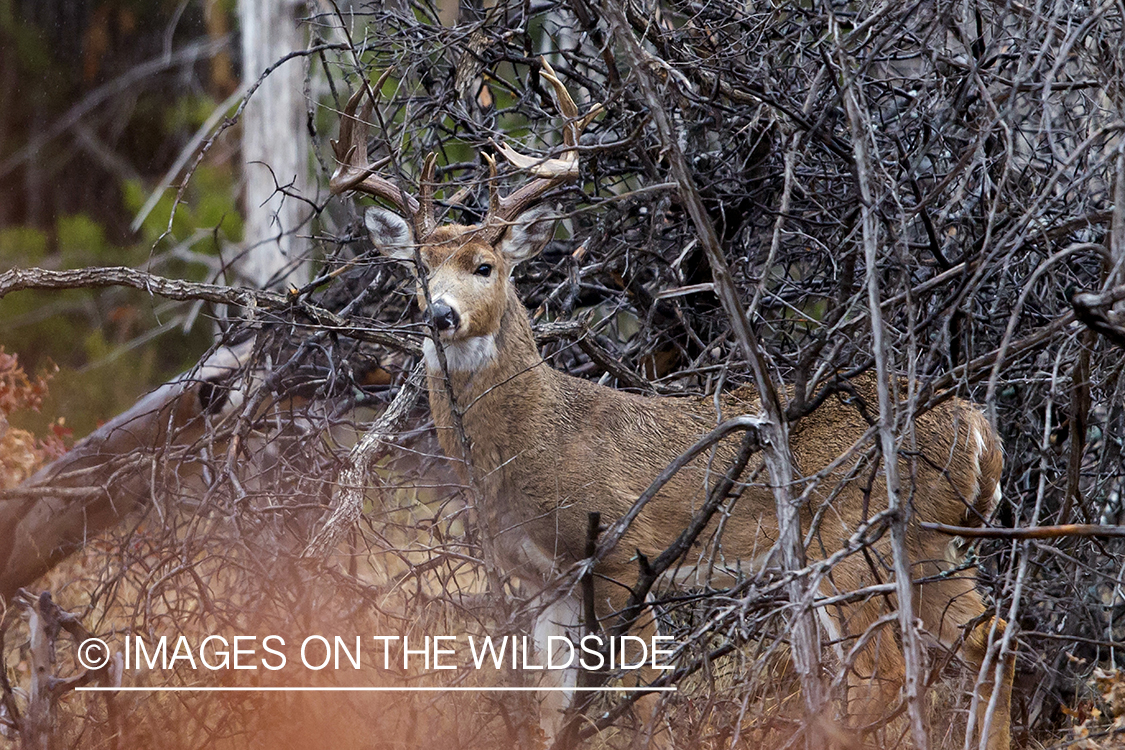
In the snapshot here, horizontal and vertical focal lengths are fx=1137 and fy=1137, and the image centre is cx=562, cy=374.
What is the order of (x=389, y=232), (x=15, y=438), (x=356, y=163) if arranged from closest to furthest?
(x=356, y=163) < (x=389, y=232) < (x=15, y=438)

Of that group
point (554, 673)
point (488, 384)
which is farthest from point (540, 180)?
point (554, 673)

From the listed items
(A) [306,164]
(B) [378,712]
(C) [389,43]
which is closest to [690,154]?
(C) [389,43]

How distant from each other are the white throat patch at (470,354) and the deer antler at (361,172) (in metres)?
0.50

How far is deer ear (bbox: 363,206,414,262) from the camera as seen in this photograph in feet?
16.2

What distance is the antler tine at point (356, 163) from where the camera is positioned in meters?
4.53

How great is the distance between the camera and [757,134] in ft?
17.6

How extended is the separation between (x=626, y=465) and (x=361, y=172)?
1643mm

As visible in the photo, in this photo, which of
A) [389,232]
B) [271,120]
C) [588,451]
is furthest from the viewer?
[271,120]

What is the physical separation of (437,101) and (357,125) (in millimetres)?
639

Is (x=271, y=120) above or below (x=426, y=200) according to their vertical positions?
above

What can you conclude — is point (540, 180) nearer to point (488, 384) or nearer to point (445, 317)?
point (445, 317)

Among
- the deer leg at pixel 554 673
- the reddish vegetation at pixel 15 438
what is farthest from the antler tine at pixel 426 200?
the reddish vegetation at pixel 15 438

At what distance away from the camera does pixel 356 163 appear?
4.69 m

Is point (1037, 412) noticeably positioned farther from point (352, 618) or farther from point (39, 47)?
point (39, 47)
